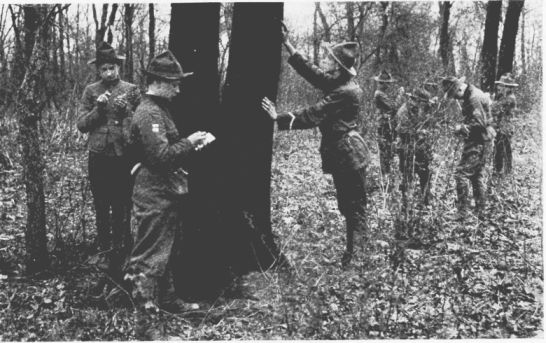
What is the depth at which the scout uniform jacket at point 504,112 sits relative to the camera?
10.1 meters

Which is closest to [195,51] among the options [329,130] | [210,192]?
[210,192]

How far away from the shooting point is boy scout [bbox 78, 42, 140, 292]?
613 cm

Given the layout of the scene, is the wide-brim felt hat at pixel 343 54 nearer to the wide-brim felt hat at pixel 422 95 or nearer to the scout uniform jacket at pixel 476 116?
the scout uniform jacket at pixel 476 116

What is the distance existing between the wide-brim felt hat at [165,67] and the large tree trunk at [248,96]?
0.68 meters

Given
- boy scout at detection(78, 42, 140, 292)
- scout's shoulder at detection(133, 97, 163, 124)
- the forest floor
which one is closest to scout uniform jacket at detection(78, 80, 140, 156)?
boy scout at detection(78, 42, 140, 292)

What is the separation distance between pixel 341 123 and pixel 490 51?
7.93m

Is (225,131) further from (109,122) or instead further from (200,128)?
(109,122)

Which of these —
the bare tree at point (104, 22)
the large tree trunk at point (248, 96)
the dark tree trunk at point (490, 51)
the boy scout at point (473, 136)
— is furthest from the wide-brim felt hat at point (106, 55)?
the bare tree at point (104, 22)

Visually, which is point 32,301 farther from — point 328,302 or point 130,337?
point 328,302

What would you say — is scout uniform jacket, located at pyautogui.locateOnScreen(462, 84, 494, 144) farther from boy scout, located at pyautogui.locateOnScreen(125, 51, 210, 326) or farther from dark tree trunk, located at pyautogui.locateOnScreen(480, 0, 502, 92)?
boy scout, located at pyautogui.locateOnScreen(125, 51, 210, 326)

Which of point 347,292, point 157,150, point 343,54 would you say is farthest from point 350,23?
point 157,150

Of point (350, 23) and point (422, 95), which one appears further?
point (350, 23)

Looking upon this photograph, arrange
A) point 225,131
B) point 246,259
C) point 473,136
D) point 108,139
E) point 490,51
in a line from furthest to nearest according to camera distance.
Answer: point 490,51 < point 473,136 < point 108,139 < point 246,259 < point 225,131

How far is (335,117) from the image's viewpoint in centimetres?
596
